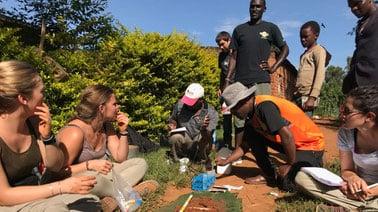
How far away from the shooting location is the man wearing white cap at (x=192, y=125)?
6348mm

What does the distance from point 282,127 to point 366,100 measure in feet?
4.42

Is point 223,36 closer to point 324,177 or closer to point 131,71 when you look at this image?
point 131,71

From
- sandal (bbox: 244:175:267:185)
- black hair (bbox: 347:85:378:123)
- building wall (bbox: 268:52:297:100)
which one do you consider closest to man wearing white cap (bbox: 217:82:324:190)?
sandal (bbox: 244:175:267:185)

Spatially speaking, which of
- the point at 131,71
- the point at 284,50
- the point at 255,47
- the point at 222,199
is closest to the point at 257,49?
the point at 255,47

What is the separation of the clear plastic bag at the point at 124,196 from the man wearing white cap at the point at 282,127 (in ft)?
4.97

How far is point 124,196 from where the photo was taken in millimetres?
3877

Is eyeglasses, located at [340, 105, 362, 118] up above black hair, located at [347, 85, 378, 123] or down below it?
below

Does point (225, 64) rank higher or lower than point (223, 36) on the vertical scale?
lower

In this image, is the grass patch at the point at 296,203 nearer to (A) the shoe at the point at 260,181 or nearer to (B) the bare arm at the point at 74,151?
(A) the shoe at the point at 260,181

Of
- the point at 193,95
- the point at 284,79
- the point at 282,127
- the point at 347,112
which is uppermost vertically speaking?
the point at 284,79

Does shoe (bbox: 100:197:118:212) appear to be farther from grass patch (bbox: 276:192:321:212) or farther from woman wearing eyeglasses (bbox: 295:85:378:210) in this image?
woman wearing eyeglasses (bbox: 295:85:378:210)

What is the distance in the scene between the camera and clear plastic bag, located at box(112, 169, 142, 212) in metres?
3.78

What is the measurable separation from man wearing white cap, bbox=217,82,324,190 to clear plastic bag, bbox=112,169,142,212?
1.52 metres

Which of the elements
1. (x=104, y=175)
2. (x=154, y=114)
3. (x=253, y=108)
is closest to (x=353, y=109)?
(x=253, y=108)
